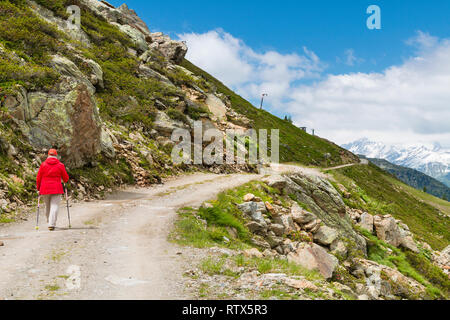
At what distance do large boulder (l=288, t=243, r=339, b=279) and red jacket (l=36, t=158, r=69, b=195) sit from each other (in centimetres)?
935

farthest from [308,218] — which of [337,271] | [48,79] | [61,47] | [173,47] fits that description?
[173,47]

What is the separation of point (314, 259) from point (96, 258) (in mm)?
8858

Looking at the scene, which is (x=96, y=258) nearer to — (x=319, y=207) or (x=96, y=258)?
(x=96, y=258)

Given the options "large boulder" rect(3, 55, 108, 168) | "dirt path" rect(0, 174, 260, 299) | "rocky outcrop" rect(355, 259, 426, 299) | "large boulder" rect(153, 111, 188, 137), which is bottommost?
"rocky outcrop" rect(355, 259, 426, 299)

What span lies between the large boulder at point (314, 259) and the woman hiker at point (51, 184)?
909 cm

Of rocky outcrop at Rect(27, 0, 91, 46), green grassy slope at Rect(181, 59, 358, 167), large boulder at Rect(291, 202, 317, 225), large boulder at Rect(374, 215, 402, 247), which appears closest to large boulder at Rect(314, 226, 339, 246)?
large boulder at Rect(291, 202, 317, 225)

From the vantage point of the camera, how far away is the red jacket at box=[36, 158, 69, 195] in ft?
35.3

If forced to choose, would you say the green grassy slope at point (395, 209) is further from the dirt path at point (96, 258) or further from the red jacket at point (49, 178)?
the red jacket at point (49, 178)

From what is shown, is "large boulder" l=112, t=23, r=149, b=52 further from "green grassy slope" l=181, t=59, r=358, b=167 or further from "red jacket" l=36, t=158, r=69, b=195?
"red jacket" l=36, t=158, r=69, b=195

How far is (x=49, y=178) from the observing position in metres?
10.9

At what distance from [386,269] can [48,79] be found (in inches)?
854

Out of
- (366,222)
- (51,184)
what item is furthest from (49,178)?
(366,222)

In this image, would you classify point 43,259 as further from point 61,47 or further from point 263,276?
point 61,47

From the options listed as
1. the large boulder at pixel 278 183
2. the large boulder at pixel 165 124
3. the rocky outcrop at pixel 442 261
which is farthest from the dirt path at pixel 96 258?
the rocky outcrop at pixel 442 261
